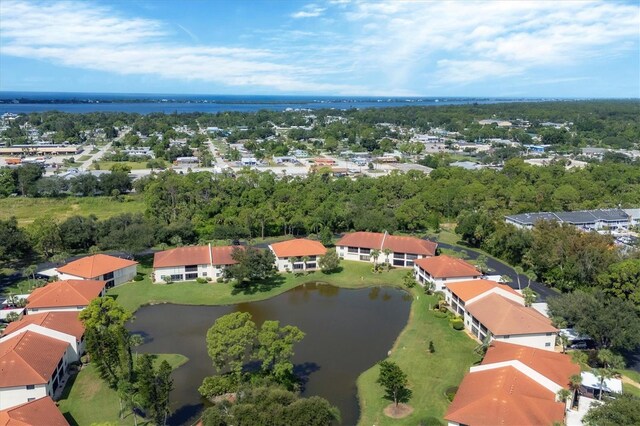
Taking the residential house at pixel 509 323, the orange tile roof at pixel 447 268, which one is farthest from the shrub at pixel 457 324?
the orange tile roof at pixel 447 268

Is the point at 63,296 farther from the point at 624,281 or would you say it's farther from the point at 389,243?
the point at 624,281

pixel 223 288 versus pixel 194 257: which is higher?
pixel 194 257

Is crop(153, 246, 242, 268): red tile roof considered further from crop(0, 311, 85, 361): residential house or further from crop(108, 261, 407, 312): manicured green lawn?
crop(0, 311, 85, 361): residential house

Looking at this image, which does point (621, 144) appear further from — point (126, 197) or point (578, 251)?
point (126, 197)

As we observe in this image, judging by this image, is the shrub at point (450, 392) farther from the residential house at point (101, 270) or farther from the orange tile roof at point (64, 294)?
the residential house at point (101, 270)

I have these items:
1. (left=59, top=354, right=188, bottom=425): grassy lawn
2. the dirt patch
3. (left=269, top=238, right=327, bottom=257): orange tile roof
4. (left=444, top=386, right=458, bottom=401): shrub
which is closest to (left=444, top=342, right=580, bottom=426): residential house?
(left=444, top=386, right=458, bottom=401): shrub

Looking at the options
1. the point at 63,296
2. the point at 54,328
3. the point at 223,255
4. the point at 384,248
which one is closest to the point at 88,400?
the point at 54,328
